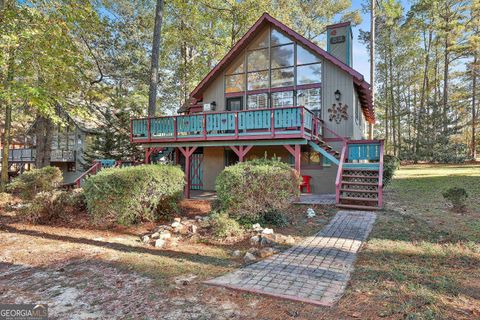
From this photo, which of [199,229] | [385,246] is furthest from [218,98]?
[385,246]

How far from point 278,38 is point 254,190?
9240 mm

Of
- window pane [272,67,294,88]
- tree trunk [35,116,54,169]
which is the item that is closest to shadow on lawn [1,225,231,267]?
window pane [272,67,294,88]

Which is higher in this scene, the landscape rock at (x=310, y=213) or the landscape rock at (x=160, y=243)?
the landscape rock at (x=310, y=213)

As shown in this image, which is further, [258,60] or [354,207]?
[258,60]

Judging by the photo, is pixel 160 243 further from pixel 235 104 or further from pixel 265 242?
pixel 235 104

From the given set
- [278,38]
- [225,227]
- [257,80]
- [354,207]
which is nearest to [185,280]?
[225,227]

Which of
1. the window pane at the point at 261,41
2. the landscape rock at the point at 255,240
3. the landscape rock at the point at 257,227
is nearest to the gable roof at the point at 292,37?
the window pane at the point at 261,41

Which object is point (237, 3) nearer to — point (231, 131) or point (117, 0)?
point (117, 0)

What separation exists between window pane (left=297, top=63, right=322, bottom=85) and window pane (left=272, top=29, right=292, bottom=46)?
1421 millimetres

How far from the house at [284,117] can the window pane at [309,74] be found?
0.04 meters

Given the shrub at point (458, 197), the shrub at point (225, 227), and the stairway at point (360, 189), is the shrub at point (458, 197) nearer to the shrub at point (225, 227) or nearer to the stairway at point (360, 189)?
the stairway at point (360, 189)

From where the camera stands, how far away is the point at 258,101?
13.5m

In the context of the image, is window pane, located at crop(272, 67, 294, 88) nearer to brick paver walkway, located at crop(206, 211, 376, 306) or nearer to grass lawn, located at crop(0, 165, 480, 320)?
grass lawn, located at crop(0, 165, 480, 320)

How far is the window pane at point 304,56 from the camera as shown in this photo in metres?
12.5
